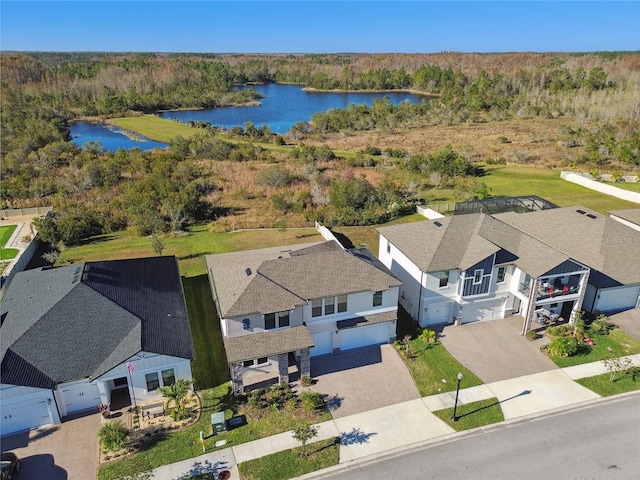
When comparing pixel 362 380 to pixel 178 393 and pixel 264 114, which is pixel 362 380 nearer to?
pixel 178 393

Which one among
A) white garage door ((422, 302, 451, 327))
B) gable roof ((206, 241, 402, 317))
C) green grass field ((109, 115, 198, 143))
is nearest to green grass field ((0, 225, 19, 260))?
gable roof ((206, 241, 402, 317))

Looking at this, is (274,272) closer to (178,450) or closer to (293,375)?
(293,375)

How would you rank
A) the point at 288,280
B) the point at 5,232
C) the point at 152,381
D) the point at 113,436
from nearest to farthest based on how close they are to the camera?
the point at 113,436 < the point at 152,381 < the point at 288,280 < the point at 5,232

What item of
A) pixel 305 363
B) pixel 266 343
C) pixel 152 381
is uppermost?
pixel 266 343

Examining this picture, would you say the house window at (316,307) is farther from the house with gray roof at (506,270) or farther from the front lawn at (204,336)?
the house with gray roof at (506,270)

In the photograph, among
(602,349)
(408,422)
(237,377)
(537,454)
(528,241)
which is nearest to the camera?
(537,454)

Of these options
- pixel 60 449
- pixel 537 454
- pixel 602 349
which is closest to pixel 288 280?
pixel 60 449

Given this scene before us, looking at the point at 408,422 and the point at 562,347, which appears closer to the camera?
the point at 408,422
